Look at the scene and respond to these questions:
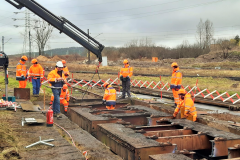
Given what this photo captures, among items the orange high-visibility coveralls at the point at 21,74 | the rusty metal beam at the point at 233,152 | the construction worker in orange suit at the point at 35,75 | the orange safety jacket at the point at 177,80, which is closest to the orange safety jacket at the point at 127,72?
the orange safety jacket at the point at 177,80

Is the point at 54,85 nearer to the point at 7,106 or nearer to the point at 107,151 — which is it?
the point at 7,106

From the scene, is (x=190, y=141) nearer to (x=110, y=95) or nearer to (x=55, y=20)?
(x=110, y=95)

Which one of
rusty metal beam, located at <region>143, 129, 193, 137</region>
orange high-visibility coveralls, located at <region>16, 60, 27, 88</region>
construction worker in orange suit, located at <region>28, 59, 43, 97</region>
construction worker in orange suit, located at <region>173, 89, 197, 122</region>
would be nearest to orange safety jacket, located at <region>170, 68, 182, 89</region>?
construction worker in orange suit, located at <region>173, 89, 197, 122</region>

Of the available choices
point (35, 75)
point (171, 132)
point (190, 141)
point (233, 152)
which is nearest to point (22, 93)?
point (35, 75)

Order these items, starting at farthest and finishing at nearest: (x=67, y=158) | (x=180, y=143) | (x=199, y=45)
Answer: (x=199, y=45), (x=180, y=143), (x=67, y=158)

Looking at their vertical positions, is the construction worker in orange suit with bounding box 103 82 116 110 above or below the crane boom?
below

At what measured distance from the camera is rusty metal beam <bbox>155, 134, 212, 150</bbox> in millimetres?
6301

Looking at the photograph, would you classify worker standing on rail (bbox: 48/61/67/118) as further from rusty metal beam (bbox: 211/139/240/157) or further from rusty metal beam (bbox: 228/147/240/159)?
rusty metal beam (bbox: 228/147/240/159)

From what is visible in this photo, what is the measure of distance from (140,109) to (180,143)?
3809 mm

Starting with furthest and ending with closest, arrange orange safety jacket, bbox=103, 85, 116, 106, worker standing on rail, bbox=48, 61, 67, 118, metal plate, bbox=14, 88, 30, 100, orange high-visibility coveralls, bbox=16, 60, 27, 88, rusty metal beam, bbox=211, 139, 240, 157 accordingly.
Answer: orange high-visibility coveralls, bbox=16, 60, 27, 88
metal plate, bbox=14, 88, 30, 100
orange safety jacket, bbox=103, 85, 116, 106
worker standing on rail, bbox=48, 61, 67, 118
rusty metal beam, bbox=211, 139, 240, 157

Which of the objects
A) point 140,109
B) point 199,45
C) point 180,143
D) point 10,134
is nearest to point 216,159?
point 180,143

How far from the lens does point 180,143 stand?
252 inches

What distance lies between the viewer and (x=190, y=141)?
21.3ft

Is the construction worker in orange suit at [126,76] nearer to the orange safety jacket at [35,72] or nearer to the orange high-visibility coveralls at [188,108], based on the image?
the orange safety jacket at [35,72]
